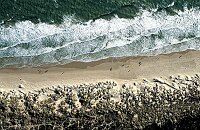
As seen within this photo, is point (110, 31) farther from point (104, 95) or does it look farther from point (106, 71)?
point (104, 95)

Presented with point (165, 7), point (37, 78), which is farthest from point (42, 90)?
point (165, 7)

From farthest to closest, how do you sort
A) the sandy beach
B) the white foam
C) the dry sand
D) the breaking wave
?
the white foam → the breaking wave → the dry sand → the sandy beach

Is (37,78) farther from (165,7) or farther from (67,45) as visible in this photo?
(165,7)

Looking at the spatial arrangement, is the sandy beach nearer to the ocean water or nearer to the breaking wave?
the breaking wave

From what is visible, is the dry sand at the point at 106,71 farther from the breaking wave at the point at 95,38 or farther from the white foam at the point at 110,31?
the white foam at the point at 110,31

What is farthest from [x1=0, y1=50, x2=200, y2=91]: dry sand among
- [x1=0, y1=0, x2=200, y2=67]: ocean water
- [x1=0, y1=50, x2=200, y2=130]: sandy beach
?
[x1=0, y1=0, x2=200, y2=67]: ocean water
